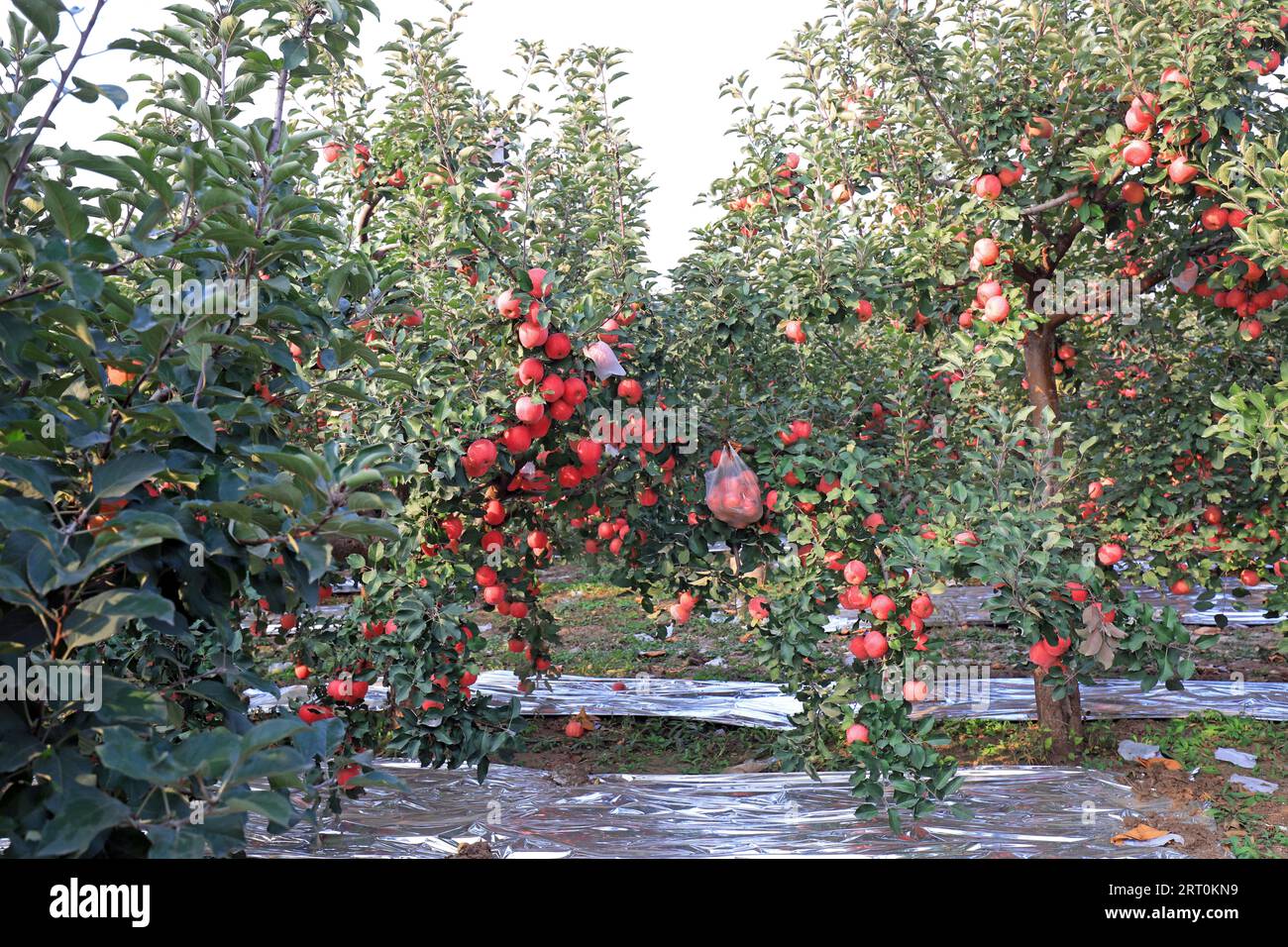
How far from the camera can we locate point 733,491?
11.4 feet

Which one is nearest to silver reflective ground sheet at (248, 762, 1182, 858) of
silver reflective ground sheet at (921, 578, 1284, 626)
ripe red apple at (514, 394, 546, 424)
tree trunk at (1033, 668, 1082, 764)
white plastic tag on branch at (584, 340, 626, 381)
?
tree trunk at (1033, 668, 1082, 764)

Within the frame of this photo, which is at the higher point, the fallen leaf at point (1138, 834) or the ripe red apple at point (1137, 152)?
the ripe red apple at point (1137, 152)

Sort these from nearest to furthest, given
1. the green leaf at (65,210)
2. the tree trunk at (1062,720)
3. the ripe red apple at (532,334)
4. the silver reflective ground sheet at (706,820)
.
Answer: the green leaf at (65,210), the ripe red apple at (532,334), the silver reflective ground sheet at (706,820), the tree trunk at (1062,720)

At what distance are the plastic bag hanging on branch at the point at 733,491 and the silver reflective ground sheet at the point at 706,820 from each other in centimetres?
135

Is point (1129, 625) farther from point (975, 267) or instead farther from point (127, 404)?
point (127, 404)

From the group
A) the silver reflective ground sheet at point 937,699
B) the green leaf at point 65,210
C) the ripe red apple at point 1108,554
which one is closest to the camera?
the green leaf at point 65,210

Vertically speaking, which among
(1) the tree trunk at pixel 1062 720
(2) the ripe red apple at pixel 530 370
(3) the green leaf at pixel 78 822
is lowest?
(1) the tree trunk at pixel 1062 720

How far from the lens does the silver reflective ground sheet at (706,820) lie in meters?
3.62

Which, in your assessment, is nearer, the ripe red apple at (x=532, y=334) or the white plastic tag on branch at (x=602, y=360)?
the ripe red apple at (x=532, y=334)

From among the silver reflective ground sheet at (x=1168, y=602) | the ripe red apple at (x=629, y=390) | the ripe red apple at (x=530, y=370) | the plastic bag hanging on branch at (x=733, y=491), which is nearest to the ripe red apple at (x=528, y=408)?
the ripe red apple at (x=530, y=370)

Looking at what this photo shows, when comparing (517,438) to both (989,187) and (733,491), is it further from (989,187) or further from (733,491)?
(989,187)

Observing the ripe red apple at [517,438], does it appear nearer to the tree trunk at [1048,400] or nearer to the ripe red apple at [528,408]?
the ripe red apple at [528,408]

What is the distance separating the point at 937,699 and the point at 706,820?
2.37 meters

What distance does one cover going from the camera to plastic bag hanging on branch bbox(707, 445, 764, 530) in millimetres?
3482
